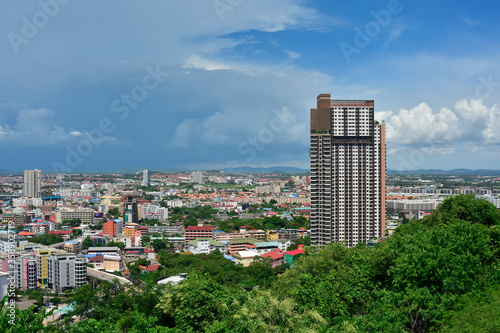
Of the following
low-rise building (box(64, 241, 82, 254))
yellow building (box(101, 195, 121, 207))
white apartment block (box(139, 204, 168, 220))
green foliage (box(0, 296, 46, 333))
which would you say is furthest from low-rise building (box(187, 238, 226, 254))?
yellow building (box(101, 195, 121, 207))

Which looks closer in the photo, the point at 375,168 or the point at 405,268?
the point at 405,268

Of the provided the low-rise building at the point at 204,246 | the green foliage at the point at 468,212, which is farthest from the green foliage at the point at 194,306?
the low-rise building at the point at 204,246

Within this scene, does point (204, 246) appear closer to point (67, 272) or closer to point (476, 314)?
point (67, 272)

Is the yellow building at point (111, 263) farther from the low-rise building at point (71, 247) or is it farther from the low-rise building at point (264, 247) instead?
the low-rise building at point (264, 247)

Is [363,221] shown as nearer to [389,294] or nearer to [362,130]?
[362,130]

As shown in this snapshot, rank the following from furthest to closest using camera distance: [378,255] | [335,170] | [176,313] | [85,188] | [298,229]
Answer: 1. [85,188]
2. [298,229]
3. [335,170]
4. [378,255]
5. [176,313]

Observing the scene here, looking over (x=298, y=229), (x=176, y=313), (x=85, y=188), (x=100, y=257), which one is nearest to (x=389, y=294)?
(x=176, y=313)

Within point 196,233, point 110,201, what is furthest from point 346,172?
point 110,201

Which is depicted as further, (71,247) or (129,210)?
(129,210)
